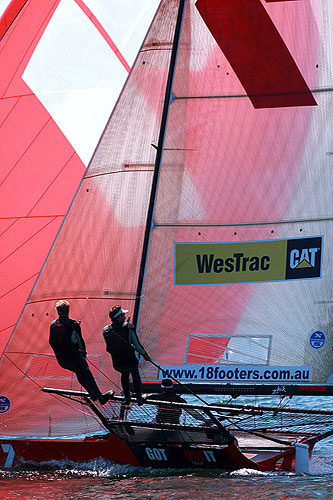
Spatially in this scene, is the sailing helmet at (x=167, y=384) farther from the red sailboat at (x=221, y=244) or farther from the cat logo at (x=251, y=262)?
the cat logo at (x=251, y=262)

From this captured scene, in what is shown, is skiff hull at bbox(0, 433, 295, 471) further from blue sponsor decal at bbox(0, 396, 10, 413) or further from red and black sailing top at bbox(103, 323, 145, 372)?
red and black sailing top at bbox(103, 323, 145, 372)

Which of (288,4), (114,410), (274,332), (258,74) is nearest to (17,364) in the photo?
(114,410)

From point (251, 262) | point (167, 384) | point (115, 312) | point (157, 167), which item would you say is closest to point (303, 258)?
point (251, 262)

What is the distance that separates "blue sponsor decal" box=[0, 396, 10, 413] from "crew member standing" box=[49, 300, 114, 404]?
3.26 feet

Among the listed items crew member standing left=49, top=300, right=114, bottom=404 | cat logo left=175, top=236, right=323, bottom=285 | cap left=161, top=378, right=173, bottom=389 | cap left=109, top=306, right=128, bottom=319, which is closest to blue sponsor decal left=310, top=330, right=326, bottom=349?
cat logo left=175, top=236, right=323, bottom=285

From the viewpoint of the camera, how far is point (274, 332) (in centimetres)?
920

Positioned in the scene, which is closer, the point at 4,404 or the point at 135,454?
the point at 135,454

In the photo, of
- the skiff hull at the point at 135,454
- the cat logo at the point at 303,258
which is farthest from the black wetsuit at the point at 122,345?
the cat logo at the point at 303,258

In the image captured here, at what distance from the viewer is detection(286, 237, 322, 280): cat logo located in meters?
9.21

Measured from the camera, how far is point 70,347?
8391 mm

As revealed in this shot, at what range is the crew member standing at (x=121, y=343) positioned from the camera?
8469mm

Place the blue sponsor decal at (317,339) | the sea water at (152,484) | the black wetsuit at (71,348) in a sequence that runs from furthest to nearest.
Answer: the blue sponsor decal at (317,339) < the black wetsuit at (71,348) < the sea water at (152,484)

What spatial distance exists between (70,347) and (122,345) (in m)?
0.49

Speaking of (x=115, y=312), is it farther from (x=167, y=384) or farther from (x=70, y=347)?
(x=167, y=384)
